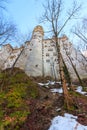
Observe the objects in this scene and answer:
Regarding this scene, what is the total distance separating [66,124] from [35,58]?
25.4 metres

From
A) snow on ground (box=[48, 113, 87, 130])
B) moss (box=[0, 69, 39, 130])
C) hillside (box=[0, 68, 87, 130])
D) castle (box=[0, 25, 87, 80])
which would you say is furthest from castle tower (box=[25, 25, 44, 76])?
snow on ground (box=[48, 113, 87, 130])

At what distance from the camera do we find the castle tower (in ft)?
101

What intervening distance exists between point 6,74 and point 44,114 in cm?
690

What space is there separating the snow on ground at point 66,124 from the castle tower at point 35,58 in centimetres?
2197

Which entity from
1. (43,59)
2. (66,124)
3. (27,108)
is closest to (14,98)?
(27,108)

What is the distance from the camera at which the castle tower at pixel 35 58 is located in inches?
1215

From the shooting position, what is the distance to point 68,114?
8.88m

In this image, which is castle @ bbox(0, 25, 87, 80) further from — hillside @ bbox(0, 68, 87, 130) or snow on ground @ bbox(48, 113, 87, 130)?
snow on ground @ bbox(48, 113, 87, 130)

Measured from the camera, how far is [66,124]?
25.4 feet

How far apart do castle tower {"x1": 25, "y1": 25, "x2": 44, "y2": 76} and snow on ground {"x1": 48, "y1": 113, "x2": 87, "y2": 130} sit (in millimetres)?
21970

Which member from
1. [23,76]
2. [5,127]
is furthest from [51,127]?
[23,76]

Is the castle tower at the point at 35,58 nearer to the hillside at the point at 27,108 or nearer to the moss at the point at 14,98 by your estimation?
the moss at the point at 14,98

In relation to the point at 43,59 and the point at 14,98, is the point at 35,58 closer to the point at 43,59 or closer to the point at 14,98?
the point at 43,59

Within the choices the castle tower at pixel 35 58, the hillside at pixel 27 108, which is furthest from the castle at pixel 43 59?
the hillside at pixel 27 108
